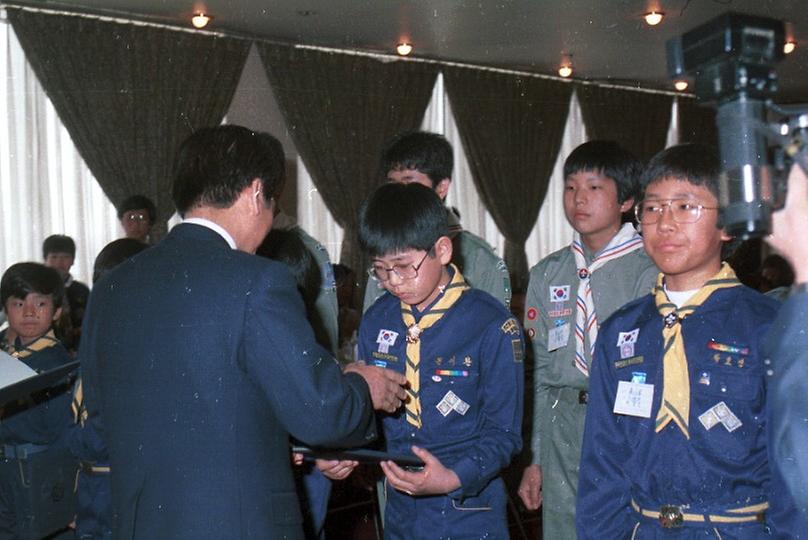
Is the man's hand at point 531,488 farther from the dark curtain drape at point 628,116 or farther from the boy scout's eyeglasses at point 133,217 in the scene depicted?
the dark curtain drape at point 628,116

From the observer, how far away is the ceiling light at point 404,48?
25.6 ft

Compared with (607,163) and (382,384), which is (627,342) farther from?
(607,163)

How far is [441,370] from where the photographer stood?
2.08 meters

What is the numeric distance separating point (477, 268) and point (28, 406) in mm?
1521

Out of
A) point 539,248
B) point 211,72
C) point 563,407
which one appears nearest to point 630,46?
point 539,248

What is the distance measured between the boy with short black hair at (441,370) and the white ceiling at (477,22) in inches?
169

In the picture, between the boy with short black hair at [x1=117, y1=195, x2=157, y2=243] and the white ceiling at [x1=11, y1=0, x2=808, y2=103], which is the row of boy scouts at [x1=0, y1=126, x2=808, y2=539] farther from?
the white ceiling at [x1=11, y1=0, x2=808, y2=103]

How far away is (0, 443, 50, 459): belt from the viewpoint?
3.01 metres

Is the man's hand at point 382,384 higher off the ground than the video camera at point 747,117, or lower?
lower

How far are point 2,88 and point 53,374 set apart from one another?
16.2 feet

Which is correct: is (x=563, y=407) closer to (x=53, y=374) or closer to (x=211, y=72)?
(x=53, y=374)

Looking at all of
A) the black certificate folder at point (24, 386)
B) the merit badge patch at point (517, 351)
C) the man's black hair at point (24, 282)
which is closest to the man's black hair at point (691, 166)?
the merit badge patch at point (517, 351)

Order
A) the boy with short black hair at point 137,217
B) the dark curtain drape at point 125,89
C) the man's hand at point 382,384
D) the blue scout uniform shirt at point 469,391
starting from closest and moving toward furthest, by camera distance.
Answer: the man's hand at point 382,384 < the blue scout uniform shirt at point 469,391 < the boy with short black hair at point 137,217 < the dark curtain drape at point 125,89

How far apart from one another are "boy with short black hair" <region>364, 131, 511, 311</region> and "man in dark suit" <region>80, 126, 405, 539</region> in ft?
3.62
